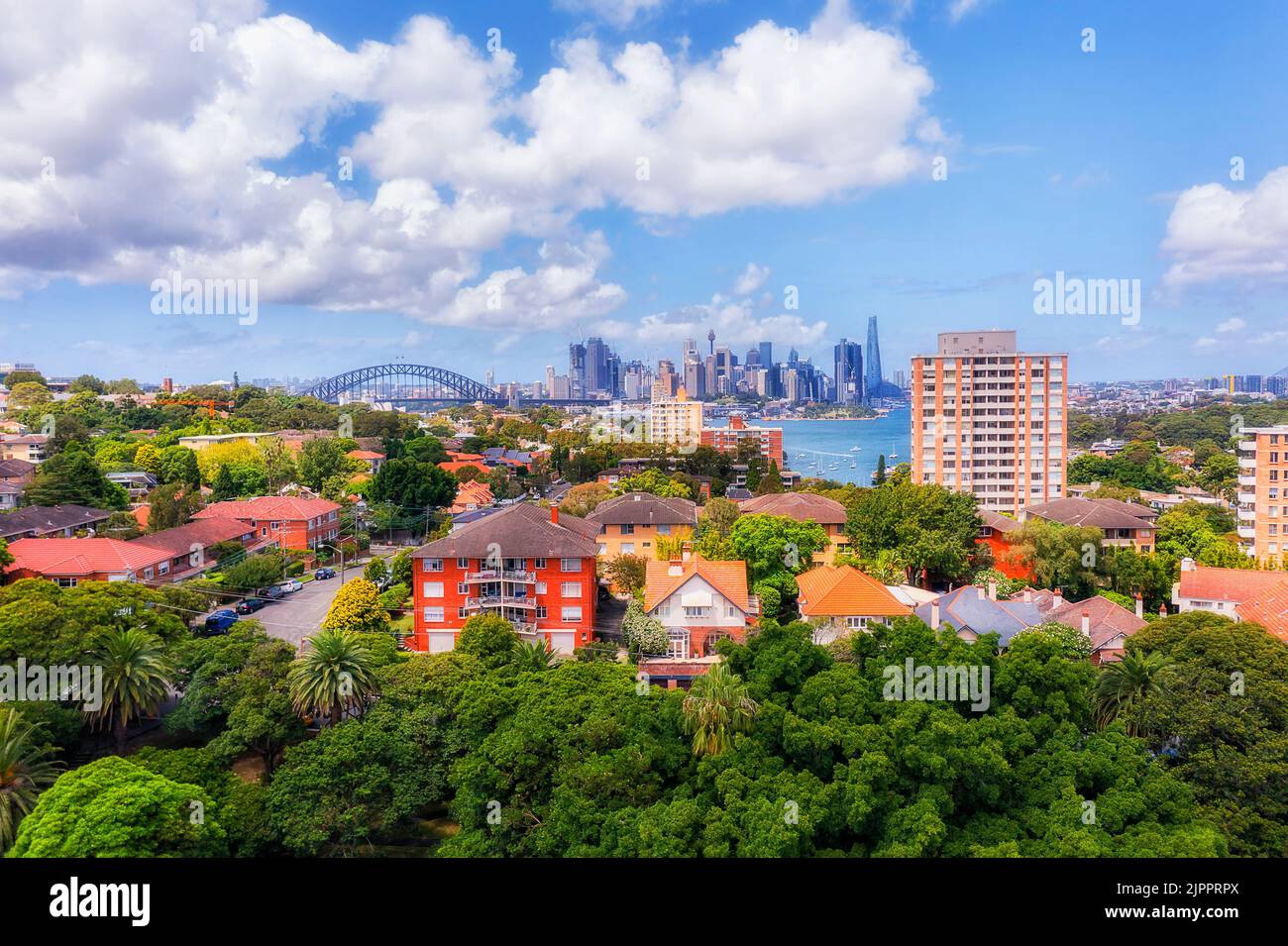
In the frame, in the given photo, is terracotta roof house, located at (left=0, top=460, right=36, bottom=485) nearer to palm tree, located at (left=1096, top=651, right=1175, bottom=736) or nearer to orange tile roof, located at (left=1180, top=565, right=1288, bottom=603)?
palm tree, located at (left=1096, top=651, right=1175, bottom=736)

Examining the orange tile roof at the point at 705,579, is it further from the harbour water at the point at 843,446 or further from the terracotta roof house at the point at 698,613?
the harbour water at the point at 843,446

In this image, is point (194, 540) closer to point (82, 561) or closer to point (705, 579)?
point (82, 561)

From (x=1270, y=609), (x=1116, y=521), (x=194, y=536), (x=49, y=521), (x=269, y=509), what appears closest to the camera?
(x=1270, y=609)

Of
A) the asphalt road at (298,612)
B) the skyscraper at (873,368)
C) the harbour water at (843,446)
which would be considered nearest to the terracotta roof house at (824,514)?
the asphalt road at (298,612)

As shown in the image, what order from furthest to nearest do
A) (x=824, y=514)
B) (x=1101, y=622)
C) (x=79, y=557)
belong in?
(x=824, y=514) → (x=79, y=557) → (x=1101, y=622)

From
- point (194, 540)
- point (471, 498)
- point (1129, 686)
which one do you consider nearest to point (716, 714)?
point (1129, 686)

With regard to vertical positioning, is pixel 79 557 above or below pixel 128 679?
above

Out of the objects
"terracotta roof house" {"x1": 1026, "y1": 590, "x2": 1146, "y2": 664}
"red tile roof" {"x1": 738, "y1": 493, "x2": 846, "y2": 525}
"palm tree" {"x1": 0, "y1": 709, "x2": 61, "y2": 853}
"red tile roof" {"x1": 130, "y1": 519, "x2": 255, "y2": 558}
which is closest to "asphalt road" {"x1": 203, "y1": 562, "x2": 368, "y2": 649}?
"red tile roof" {"x1": 130, "y1": 519, "x2": 255, "y2": 558}
